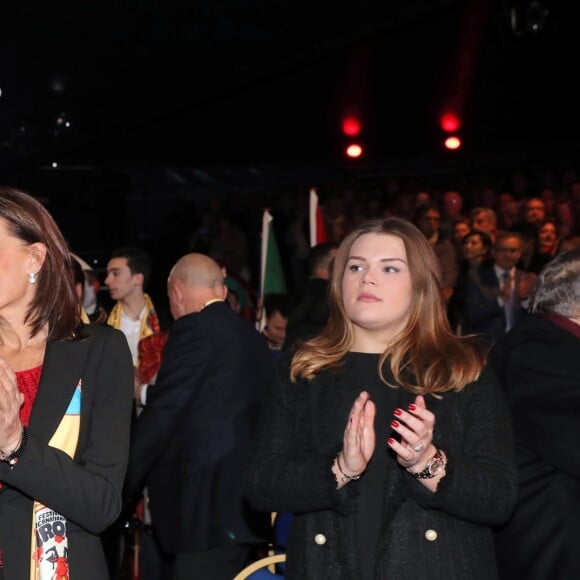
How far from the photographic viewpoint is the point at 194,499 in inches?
197

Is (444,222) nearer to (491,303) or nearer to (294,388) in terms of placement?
(491,303)

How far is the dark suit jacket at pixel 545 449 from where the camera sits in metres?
3.47

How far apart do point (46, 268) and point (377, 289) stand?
0.91m

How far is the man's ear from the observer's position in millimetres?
2625

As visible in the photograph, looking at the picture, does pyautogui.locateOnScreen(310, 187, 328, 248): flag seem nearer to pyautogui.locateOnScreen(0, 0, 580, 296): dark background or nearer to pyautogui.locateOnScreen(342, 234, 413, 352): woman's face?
pyautogui.locateOnScreen(0, 0, 580, 296): dark background

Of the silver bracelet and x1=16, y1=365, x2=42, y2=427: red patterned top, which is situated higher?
x1=16, y1=365, x2=42, y2=427: red patterned top

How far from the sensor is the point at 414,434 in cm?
263

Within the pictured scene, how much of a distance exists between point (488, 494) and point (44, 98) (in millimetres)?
9206

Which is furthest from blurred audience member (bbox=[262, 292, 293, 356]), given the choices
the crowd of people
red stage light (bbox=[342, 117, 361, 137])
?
red stage light (bbox=[342, 117, 361, 137])

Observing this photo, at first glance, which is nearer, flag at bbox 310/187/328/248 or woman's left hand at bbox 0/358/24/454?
woman's left hand at bbox 0/358/24/454

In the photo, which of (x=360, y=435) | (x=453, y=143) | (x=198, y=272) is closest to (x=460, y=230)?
(x=453, y=143)

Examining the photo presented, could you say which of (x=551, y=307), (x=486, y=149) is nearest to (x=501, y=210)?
(x=486, y=149)

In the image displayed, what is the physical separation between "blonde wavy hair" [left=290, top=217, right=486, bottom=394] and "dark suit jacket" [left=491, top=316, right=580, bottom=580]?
1.78ft

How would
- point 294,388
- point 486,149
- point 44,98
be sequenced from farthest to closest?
point 486,149 → point 44,98 → point 294,388
